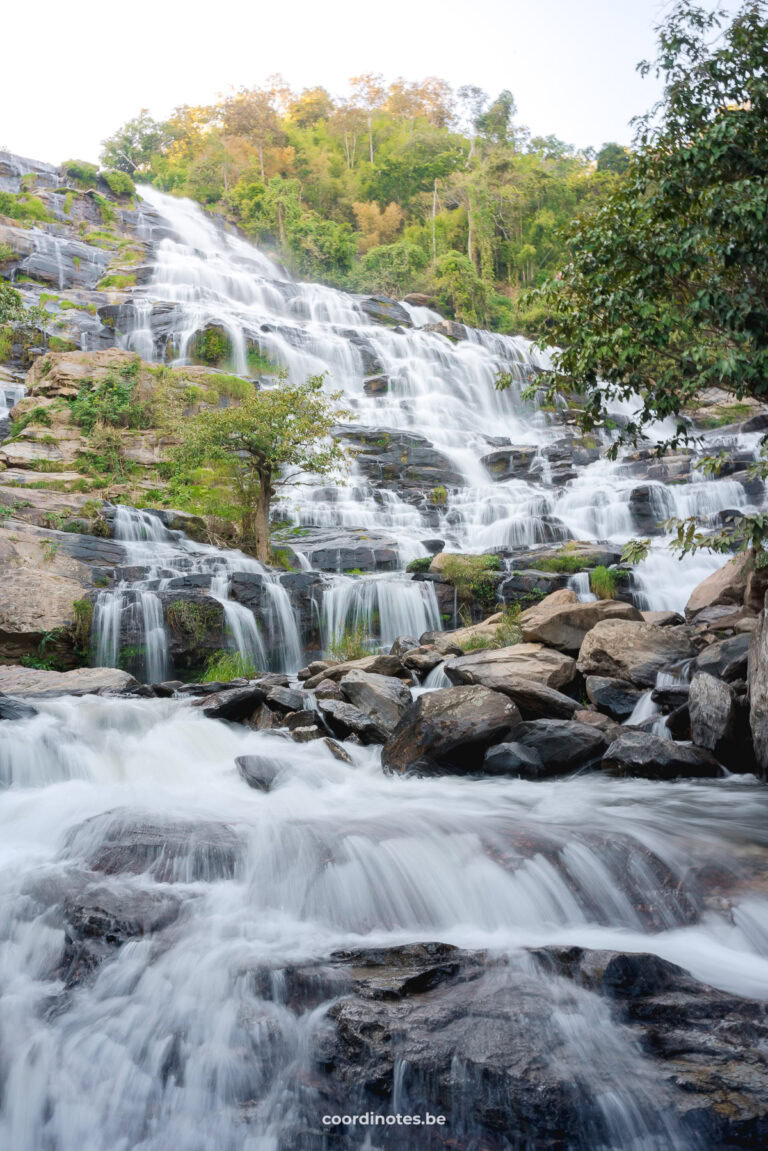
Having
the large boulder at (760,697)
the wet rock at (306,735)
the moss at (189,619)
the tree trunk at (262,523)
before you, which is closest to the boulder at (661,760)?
the large boulder at (760,697)

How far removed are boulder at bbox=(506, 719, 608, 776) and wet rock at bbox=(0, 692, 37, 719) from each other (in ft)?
15.8

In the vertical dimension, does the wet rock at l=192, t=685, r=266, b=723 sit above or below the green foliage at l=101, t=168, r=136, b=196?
below

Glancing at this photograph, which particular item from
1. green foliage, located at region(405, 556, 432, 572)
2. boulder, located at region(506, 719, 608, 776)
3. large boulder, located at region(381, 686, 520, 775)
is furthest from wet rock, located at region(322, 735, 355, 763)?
green foliage, located at region(405, 556, 432, 572)

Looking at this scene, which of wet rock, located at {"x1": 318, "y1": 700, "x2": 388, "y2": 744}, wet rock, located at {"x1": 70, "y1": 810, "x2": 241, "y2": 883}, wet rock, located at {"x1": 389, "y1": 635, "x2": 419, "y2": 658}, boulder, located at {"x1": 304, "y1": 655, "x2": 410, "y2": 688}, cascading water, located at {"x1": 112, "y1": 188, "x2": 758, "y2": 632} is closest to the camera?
wet rock, located at {"x1": 70, "y1": 810, "x2": 241, "y2": 883}

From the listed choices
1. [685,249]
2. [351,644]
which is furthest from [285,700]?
[685,249]

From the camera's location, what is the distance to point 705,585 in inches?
436

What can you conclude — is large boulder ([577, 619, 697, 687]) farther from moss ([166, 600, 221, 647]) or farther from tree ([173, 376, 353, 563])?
tree ([173, 376, 353, 563])

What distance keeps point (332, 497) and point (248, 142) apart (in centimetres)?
4333

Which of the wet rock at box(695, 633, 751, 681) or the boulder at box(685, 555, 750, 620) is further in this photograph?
the boulder at box(685, 555, 750, 620)

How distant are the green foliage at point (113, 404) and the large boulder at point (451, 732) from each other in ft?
49.2

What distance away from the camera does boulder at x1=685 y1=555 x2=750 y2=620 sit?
1016cm

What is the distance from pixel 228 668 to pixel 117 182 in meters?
40.9

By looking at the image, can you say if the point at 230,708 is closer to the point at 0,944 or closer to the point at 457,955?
the point at 0,944

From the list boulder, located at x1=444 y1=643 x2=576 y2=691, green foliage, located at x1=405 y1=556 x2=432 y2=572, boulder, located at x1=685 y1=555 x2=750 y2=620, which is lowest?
boulder, located at x1=444 y1=643 x2=576 y2=691
